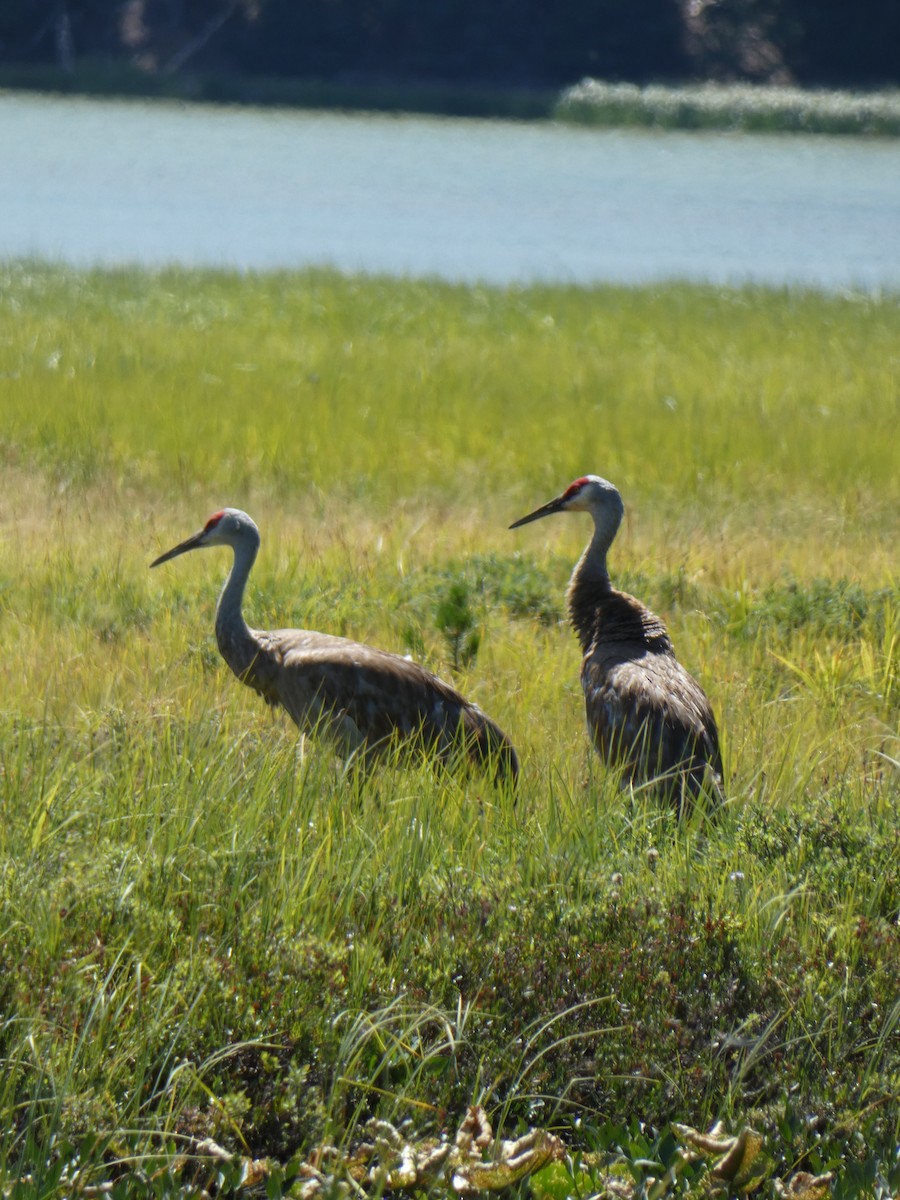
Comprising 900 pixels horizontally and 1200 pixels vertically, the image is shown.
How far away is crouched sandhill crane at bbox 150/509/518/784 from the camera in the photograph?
5.62 meters

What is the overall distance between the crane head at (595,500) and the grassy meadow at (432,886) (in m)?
0.64

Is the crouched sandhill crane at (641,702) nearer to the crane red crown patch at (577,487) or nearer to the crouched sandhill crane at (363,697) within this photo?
the crouched sandhill crane at (363,697)

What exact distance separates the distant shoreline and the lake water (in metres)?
1.01

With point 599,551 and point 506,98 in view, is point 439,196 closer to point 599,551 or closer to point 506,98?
point 506,98

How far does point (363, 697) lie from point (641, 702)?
104 cm

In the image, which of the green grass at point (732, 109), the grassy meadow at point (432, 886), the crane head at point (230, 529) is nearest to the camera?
the grassy meadow at point (432, 886)

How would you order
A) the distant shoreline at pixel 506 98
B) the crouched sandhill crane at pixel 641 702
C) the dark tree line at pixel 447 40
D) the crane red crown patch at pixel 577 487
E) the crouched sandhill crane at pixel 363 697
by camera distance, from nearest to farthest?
1. the crouched sandhill crane at pixel 641 702
2. the crouched sandhill crane at pixel 363 697
3. the crane red crown patch at pixel 577 487
4. the distant shoreline at pixel 506 98
5. the dark tree line at pixel 447 40

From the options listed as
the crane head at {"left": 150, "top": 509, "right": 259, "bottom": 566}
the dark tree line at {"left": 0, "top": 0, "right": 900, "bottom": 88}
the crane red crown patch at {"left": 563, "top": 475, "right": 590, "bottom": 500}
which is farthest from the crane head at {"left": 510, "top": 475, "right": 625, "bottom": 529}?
the dark tree line at {"left": 0, "top": 0, "right": 900, "bottom": 88}

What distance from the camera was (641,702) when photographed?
5430 mm

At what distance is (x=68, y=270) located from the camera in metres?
21.8

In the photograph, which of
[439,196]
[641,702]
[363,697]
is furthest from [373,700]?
[439,196]

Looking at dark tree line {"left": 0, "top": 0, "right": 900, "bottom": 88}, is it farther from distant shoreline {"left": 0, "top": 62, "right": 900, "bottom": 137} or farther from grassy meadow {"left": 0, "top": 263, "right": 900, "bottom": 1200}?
grassy meadow {"left": 0, "top": 263, "right": 900, "bottom": 1200}

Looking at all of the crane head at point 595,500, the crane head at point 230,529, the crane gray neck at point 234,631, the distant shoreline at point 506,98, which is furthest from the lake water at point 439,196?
the crane gray neck at point 234,631

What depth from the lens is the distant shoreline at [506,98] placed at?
5684 cm
